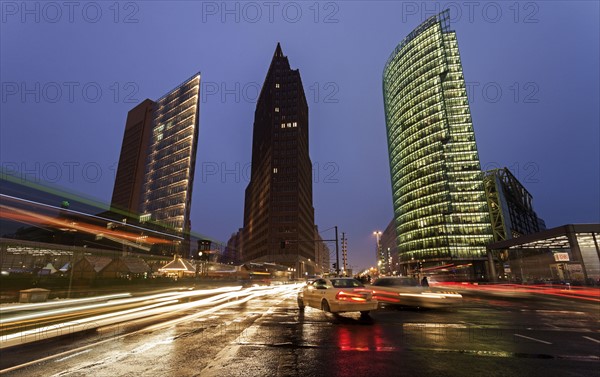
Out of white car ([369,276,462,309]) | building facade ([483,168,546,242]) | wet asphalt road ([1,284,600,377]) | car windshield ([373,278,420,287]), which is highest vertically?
building facade ([483,168,546,242])

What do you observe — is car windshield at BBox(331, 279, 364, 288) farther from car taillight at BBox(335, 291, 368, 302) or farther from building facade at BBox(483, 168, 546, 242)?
building facade at BBox(483, 168, 546, 242)

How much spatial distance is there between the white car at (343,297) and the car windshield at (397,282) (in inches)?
126

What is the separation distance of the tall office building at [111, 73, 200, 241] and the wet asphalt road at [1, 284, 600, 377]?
99334 millimetres

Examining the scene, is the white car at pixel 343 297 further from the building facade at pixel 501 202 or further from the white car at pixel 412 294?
the building facade at pixel 501 202

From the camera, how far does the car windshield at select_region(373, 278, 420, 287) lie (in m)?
14.6

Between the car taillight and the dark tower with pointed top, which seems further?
the dark tower with pointed top

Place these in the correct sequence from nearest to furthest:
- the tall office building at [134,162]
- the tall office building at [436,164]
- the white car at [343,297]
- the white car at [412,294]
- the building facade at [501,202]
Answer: the white car at [343,297] < the white car at [412,294] < the building facade at [501,202] < the tall office building at [436,164] < the tall office building at [134,162]

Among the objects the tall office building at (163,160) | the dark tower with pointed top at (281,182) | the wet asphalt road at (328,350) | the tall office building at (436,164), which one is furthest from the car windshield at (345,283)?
the tall office building at (163,160)

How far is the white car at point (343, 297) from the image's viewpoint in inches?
430

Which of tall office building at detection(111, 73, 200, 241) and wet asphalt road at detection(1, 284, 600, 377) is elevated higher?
tall office building at detection(111, 73, 200, 241)

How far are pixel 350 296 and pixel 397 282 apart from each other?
5.22 m

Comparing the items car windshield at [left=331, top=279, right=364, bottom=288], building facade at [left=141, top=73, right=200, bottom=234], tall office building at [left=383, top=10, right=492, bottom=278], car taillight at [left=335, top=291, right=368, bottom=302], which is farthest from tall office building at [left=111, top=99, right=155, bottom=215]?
car taillight at [left=335, top=291, right=368, bottom=302]

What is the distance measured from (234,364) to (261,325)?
4.46 meters

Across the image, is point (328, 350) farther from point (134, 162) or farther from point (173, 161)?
point (134, 162)
